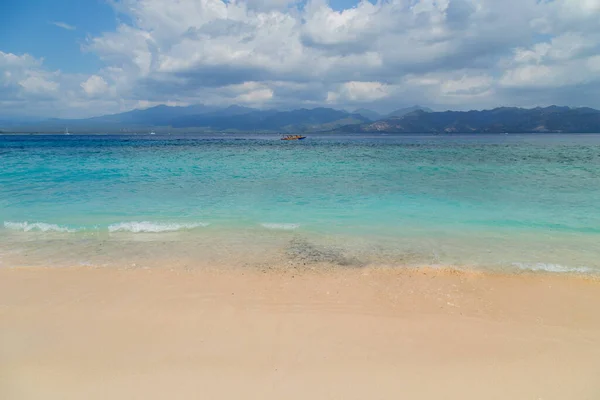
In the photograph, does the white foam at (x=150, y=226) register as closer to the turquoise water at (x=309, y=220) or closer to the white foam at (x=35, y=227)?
the turquoise water at (x=309, y=220)

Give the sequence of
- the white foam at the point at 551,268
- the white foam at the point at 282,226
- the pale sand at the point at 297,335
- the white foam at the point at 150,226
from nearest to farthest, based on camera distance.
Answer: the pale sand at the point at 297,335 < the white foam at the point at 551,268 < the white foam at the point at 150,226 < the white foam at the point at 282,226

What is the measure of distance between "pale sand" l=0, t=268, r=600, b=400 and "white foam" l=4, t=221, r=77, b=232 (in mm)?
3747

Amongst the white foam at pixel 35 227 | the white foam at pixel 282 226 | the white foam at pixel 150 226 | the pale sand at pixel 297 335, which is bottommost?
the pale sand at pixel 297 335

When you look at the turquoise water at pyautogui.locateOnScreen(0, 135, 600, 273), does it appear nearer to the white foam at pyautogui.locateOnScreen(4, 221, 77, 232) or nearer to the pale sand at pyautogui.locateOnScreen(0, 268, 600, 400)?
the white foam at pyautogui.locateOnScreen(4, 221, 77, 232)

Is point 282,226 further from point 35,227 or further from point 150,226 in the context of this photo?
point 35,227

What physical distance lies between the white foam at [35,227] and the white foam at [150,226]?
1.28 m

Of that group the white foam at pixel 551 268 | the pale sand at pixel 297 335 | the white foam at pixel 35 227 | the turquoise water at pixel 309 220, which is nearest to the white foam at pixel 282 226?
the turquoise water at pixel 309 220

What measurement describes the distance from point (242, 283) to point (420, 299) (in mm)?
3407

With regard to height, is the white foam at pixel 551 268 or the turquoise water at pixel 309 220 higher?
the turquoise water at pixel 309 220

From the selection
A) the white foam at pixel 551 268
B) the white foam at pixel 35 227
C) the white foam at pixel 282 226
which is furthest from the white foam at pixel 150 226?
the white foam at pixel 551 268

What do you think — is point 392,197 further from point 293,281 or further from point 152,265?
Answer: point 152,265

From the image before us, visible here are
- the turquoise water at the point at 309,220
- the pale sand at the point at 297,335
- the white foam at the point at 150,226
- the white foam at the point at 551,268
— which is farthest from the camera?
the white foam at the point at 150,226

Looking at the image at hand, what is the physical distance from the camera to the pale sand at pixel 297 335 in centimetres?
416

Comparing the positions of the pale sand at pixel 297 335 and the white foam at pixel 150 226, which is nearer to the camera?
the pale sand at pixel 297 335
